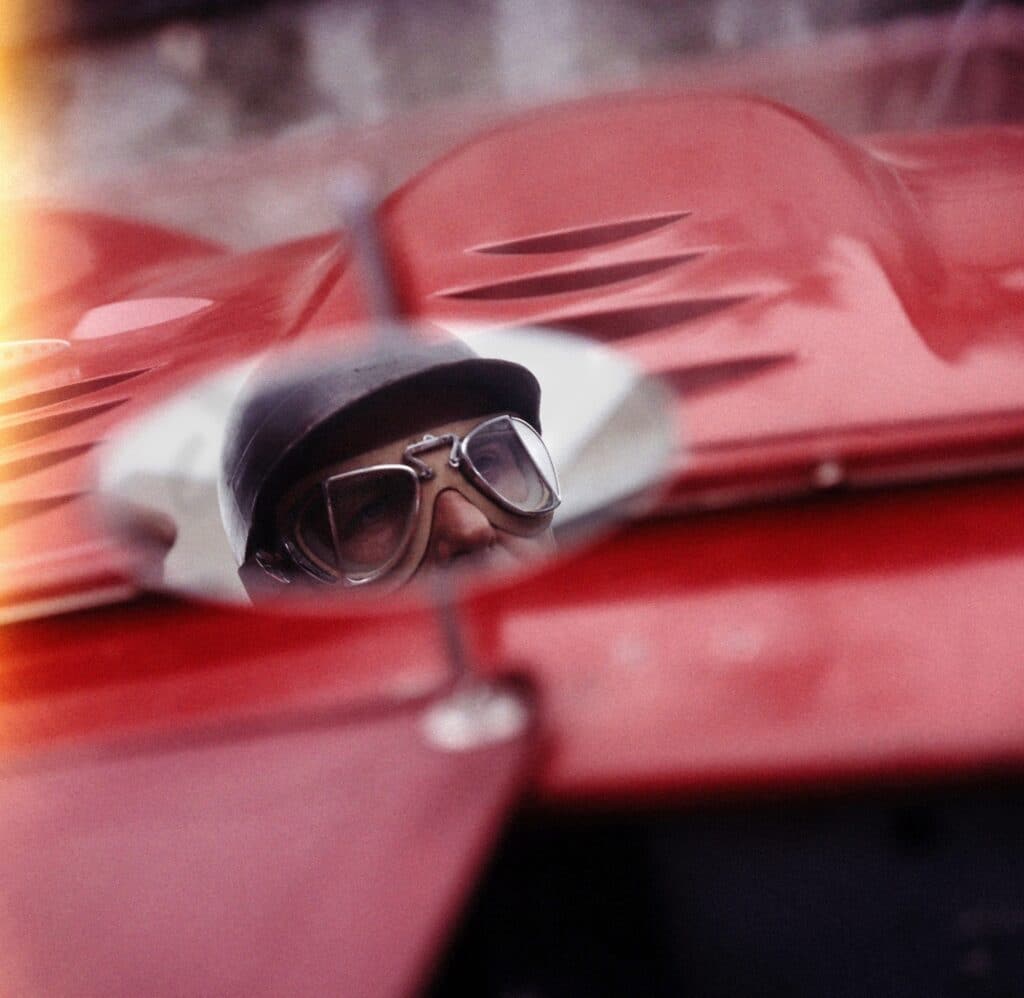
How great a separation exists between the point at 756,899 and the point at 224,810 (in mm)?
351

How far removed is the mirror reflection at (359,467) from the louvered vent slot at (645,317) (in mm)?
16

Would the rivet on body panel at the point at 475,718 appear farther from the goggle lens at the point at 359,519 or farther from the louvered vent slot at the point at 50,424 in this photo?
the louvered vent slot at the point at 50,424

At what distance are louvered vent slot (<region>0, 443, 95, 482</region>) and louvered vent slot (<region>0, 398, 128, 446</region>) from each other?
0.03 metres

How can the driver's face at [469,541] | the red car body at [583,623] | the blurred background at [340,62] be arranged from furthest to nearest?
1. the blurred background at [340,62]
2. the driver's face at [469,541]
3. the red car body at [583,623]

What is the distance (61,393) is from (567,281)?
47cm

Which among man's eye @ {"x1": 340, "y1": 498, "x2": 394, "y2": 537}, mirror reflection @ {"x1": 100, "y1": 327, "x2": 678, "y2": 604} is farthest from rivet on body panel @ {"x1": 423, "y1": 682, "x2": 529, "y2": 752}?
man's eye @ {"x1": 340, "y1": 498, "x2": 394, "y2": 537}

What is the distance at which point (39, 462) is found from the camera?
0.92 metres

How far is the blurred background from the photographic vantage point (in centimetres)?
222

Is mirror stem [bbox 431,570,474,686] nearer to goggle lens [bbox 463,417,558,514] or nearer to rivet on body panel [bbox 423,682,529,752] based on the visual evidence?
rivet on body panel [bbox 423,682,529,752]

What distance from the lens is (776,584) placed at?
0.74 m

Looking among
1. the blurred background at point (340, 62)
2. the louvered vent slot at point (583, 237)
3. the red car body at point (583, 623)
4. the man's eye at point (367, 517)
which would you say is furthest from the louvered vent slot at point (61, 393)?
the blurred background at point (340, 62)

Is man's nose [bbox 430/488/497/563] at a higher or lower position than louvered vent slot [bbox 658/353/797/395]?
lower

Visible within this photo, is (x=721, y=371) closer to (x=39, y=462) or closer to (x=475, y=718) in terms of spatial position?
(x=475, y=718)

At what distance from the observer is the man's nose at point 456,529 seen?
3.15ft
